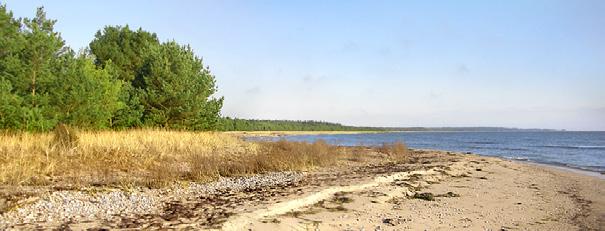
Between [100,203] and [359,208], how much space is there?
4943mm

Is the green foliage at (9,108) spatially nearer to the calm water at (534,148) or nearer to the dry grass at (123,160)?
the dry grass at (123,160)

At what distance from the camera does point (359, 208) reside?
9.06m

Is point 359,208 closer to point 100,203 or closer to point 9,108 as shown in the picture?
point 100,203

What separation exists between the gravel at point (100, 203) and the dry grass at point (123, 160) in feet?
3.74

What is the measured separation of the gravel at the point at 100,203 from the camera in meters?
7.21

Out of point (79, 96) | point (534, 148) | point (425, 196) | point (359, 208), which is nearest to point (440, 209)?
point (425, 196)

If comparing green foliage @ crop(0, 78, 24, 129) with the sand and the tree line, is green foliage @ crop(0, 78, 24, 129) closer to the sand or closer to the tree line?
the tree line

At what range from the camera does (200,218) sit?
24.3 feet

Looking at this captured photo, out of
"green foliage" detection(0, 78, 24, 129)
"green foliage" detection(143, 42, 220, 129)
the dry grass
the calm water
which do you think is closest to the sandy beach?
the dry grass

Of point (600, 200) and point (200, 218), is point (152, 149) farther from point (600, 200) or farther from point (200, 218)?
point (600, 200)

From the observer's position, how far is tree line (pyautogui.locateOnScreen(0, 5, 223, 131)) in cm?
2133

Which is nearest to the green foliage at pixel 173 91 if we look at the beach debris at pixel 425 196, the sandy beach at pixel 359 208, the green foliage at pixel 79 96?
the green foliage at pixel 79 96

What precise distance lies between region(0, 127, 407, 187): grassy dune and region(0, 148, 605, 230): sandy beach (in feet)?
5.63

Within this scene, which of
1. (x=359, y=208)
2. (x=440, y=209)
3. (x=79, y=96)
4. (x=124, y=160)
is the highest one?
(x=79, y=96)
